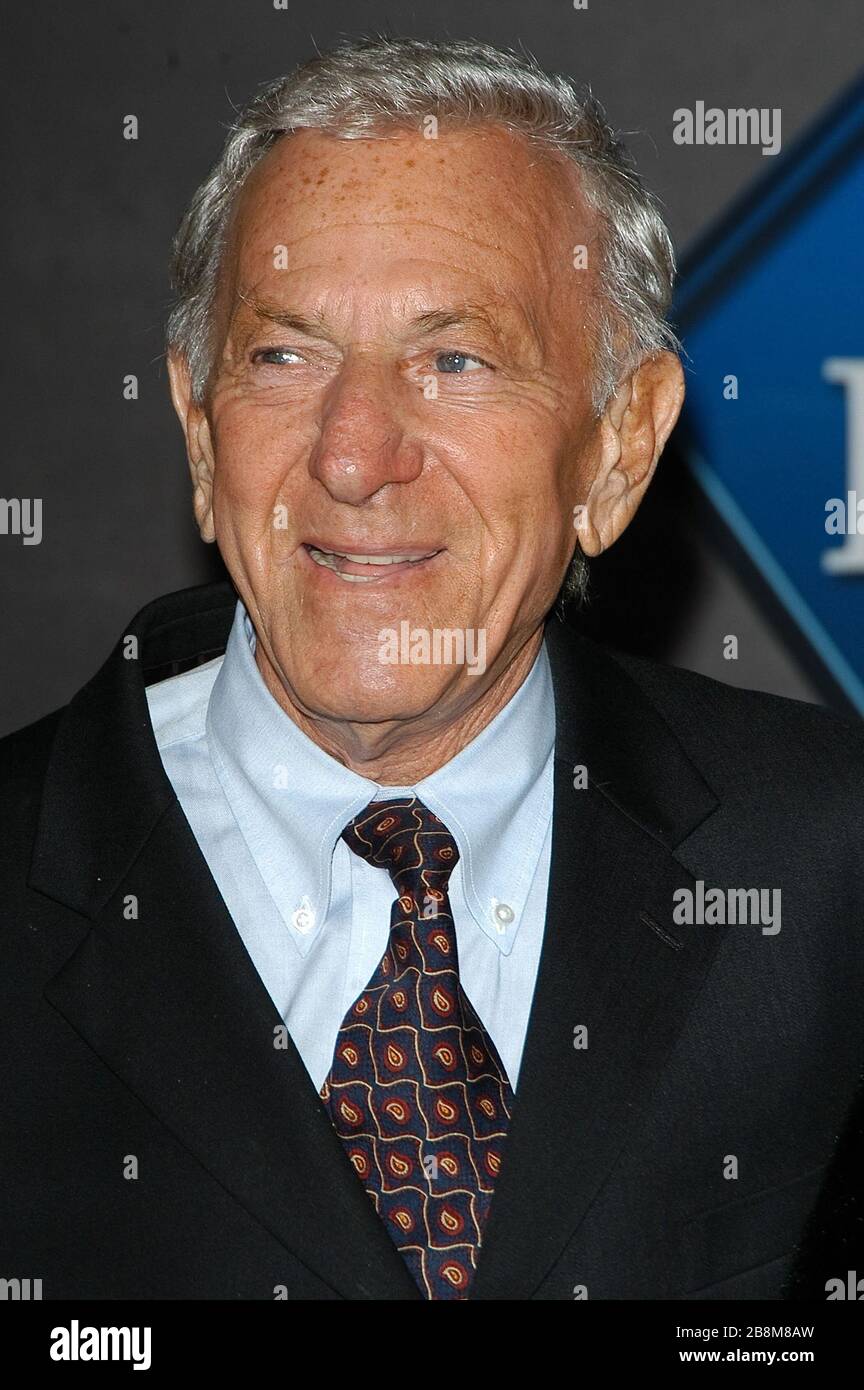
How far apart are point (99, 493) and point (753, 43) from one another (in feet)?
4.53

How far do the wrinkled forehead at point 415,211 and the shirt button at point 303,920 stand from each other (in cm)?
55

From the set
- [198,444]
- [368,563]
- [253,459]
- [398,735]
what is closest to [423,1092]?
[398,735]

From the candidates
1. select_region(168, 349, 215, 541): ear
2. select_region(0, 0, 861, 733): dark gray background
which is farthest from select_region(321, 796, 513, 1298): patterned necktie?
select_region(0, 0, 861, 733): dark gray background

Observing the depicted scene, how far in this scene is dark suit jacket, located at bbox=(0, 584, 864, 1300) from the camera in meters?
1.28

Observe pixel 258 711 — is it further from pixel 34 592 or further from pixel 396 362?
pixel 34 592

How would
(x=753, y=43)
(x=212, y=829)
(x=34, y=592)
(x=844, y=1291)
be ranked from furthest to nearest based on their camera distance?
1. (x=34, y=592)
2. (x=753, y=43)
3. (x=212, y=829)
4. (x=844, y=1291)

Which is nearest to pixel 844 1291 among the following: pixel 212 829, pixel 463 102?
pixel 212 829

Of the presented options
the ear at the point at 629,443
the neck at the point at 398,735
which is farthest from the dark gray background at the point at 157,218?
the neck at the point at 398,735

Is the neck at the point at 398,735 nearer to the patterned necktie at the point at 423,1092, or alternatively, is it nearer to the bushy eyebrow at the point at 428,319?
the patterned necktie at the point at 423,1092

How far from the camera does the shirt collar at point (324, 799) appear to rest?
1.43m

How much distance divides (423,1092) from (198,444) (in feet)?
2.16

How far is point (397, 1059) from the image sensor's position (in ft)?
4.37

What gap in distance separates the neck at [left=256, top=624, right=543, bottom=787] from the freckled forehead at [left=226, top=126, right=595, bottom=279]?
1.25 feet

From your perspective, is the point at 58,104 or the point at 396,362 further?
the point at 58,104
